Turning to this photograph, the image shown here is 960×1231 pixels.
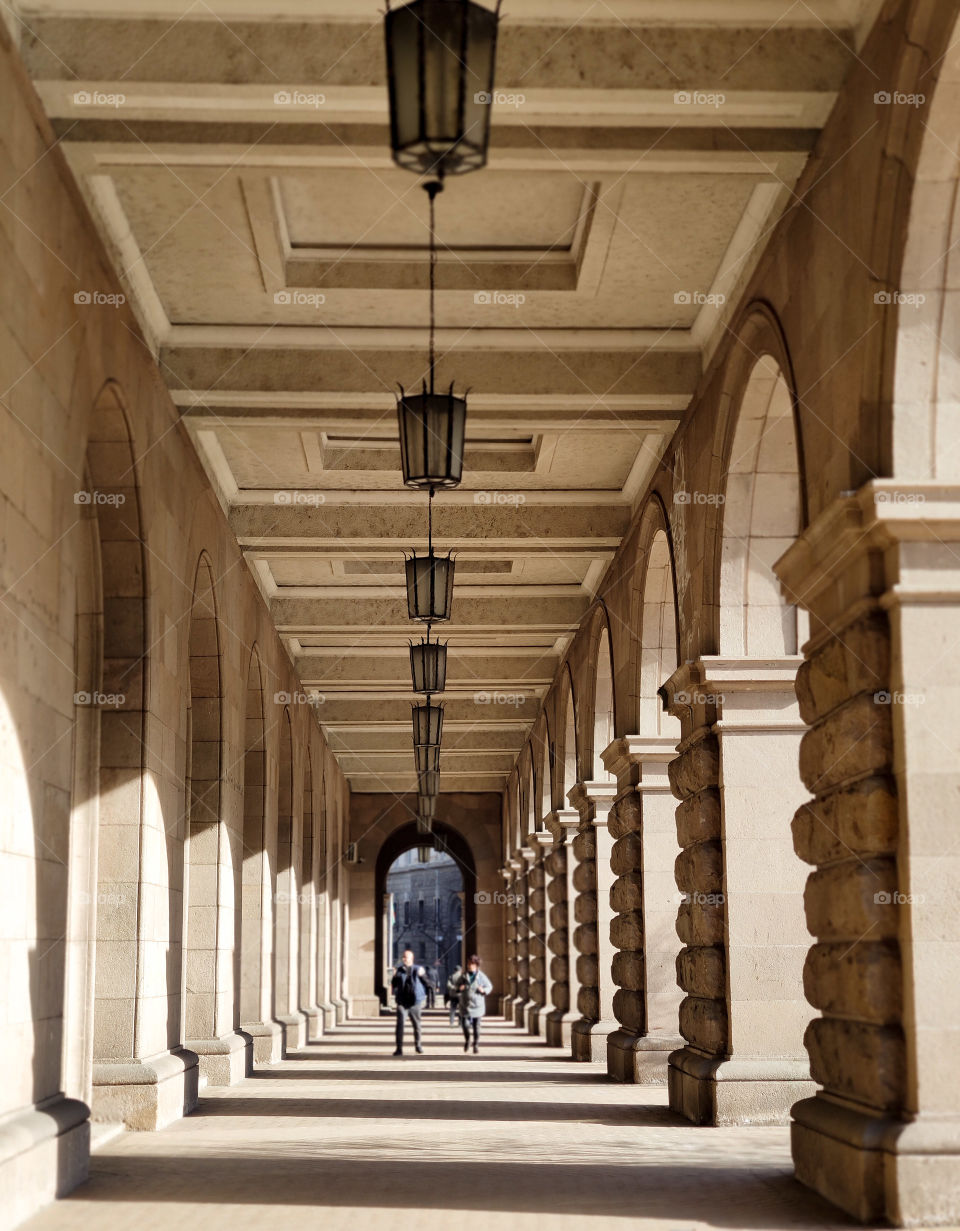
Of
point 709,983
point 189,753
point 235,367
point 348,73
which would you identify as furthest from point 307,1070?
point 348,73

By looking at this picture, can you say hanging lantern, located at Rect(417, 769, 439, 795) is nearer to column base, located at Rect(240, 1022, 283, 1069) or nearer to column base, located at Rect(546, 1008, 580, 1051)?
column base, located at Rect(546, 1008, 580, 1051)

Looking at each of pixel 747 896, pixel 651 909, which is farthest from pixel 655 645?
pixel 747 896

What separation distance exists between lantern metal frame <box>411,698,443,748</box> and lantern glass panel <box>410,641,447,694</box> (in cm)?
252

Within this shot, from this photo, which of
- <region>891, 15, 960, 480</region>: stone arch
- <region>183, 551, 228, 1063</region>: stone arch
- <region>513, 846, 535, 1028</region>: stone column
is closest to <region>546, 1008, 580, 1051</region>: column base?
<region>513, 846, 535, 1028</region>: stone column

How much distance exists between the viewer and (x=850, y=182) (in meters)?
7.29

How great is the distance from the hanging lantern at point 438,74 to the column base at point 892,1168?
4.14 m

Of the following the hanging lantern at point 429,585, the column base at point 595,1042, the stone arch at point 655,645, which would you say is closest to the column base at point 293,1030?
the column base at point 595,1042

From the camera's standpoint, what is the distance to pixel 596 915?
1686 centimetres

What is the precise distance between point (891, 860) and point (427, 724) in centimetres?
1016

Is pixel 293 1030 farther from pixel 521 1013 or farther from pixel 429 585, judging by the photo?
pixel 429 585

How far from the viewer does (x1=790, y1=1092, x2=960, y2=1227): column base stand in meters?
6.00

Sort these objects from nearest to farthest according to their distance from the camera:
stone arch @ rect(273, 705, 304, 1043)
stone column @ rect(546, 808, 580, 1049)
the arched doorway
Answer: stone arch @ rect(273, 705, 304, 1043)
stone column @ rect(546, 808, 580, 1049)
the arched doorway

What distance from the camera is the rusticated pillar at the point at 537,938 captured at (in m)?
24.5

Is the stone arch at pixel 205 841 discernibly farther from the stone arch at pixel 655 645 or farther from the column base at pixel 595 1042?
the column base at pixel 595 1042
